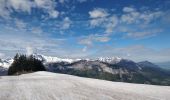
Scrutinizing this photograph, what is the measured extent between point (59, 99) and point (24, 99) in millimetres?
2720

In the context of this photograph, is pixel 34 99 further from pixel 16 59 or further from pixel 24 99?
pixel 16 59

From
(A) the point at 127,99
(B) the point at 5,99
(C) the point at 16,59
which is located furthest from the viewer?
(C) the point at 16,59

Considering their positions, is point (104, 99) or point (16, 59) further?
point (16, 59)

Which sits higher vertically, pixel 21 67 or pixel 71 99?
pixel 21 67

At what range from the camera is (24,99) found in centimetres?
1762

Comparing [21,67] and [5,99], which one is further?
[21,67]

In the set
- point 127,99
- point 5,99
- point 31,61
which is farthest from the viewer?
point 31,61

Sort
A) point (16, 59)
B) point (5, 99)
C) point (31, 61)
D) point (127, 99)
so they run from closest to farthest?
1. point (127, 99)
2. point (5, 99)
3. point (31, 61)
4. point (16, 59)

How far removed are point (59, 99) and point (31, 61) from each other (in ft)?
350

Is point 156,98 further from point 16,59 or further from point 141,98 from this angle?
point 16,59

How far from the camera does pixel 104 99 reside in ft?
54.4

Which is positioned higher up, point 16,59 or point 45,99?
point 16,59

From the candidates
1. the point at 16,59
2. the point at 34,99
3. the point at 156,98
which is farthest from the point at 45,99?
the point at 16,59

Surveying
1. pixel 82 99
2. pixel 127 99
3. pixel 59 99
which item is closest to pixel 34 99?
pixel 59 99
